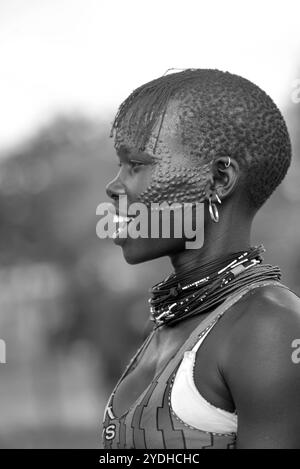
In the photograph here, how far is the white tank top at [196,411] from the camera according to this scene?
3.01 metres

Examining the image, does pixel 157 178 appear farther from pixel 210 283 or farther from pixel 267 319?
pixel 267 319

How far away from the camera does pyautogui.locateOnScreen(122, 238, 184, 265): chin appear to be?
11.0 ft

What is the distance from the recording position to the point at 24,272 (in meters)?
17.4

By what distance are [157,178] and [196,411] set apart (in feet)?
2.73

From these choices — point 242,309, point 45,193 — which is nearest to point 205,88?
point 242,309

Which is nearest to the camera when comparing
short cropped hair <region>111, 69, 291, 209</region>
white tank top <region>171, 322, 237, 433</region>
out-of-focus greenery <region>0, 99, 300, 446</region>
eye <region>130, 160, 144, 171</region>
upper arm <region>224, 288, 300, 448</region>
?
upper arm <region>224, 288, 300, 448</region>

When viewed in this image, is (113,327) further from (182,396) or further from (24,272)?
(182,396)

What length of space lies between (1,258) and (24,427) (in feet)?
11.1

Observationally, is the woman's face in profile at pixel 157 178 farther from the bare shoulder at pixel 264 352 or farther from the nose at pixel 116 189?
the bare shoulder at pixel 264 352

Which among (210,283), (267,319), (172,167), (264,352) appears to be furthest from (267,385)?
(172,167)

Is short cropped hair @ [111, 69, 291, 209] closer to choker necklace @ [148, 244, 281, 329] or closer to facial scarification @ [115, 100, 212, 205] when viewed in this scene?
facial scarification @ [115, 100, 212, 205]

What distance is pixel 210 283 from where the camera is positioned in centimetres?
334

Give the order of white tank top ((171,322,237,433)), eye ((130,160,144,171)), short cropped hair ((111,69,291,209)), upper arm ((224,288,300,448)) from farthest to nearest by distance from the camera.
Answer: eye ((130,160,144,171))
short cropped hair ((111,69,291,209))
white tank top ((171,322,237,433))
upper arm ((224,288,300,448))

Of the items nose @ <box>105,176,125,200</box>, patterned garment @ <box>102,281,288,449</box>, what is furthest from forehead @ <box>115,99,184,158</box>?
patterned garment @ <box>102,281,288,449</box>
